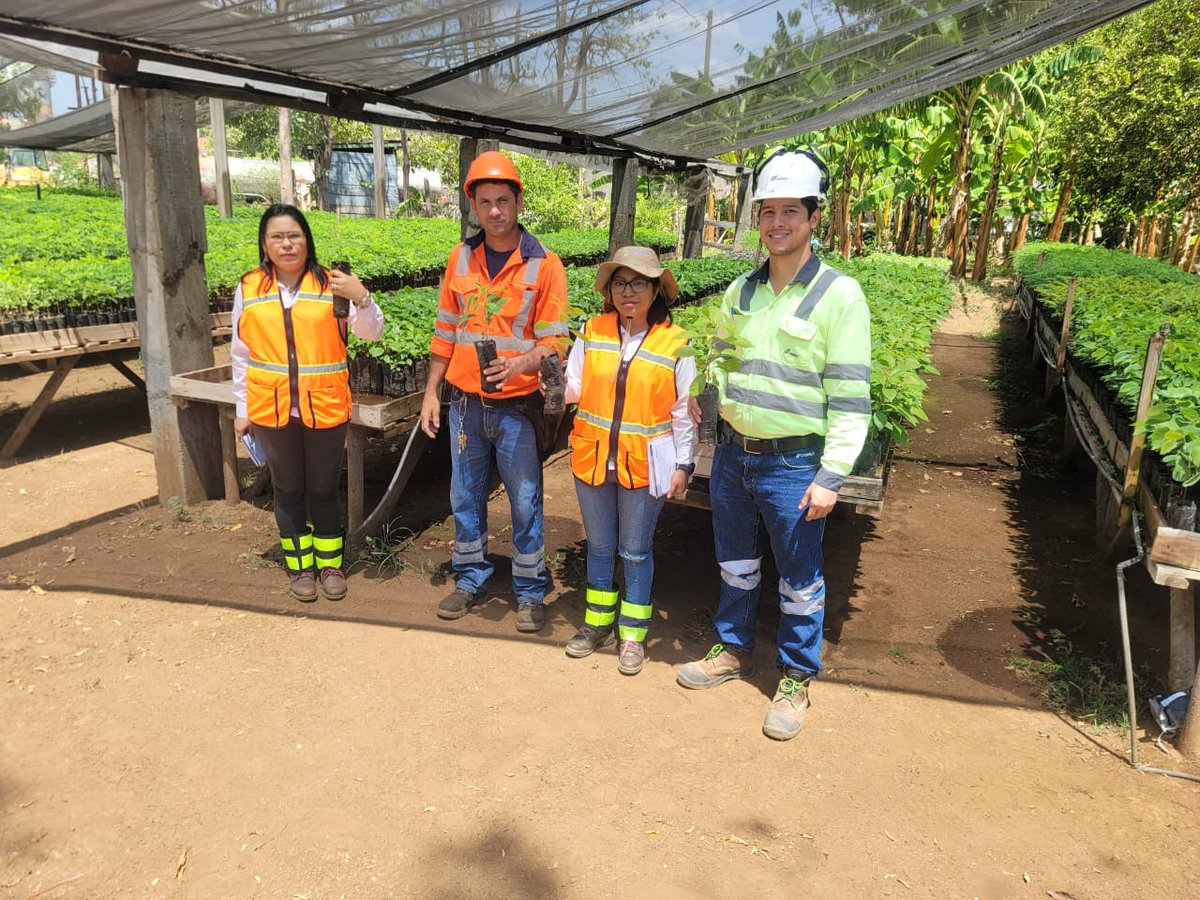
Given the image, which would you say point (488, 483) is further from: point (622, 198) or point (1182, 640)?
point (622, 198)

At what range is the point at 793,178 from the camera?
305cm

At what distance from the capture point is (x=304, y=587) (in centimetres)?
454

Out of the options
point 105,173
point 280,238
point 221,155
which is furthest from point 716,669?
point 105,173

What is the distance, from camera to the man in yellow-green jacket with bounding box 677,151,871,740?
3.13 m

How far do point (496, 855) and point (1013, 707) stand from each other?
2561 millimetres

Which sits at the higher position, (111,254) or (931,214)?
(931,214)

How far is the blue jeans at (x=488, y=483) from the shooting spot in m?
4.09

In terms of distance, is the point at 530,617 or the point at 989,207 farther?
the point at 989,207

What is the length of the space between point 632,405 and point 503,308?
855mm

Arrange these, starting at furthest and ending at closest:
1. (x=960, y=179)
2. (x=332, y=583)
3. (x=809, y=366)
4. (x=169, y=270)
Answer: (x=960, y=179)
(x=169, y=270)
(x=332, y=583)
(x=809, y=366)

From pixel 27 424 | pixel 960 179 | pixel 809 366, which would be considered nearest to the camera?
pixel 809 366

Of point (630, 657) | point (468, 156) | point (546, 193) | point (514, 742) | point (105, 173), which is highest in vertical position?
point (105, 173)

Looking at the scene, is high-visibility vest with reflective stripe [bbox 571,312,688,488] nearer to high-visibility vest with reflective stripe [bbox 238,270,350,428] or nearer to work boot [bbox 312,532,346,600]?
high-visibility vest with reflective stripe [bbox 238,270,350,428]

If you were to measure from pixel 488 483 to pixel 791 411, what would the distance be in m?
1.80
